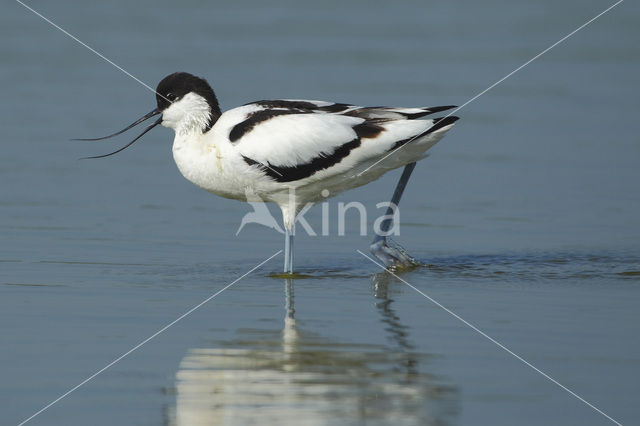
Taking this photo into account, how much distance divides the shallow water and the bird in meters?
0.62

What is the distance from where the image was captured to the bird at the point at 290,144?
364 inches

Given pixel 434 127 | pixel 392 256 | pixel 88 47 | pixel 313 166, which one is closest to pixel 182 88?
pixel 313 166

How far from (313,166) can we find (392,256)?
3.33 ft

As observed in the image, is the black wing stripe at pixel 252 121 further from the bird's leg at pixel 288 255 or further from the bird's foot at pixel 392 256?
the bird's foot at pixel 392 256

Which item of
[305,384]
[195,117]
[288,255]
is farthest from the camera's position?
[195,117]

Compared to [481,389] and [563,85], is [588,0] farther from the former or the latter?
[481,389]

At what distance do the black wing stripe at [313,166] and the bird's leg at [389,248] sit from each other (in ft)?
2.89

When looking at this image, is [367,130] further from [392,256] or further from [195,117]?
[195,117]

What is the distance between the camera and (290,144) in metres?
9.22

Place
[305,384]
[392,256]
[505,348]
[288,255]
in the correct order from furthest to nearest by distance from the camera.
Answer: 1. [392,256]
2. [288,255]
3. [505,348]
4. [305,384]

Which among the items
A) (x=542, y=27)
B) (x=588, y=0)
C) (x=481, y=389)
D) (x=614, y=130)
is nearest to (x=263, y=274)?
(x=481, y=389)

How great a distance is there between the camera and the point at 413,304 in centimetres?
827

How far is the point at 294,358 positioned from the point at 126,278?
2.34 m

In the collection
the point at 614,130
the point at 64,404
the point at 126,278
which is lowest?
the point at 64,404
